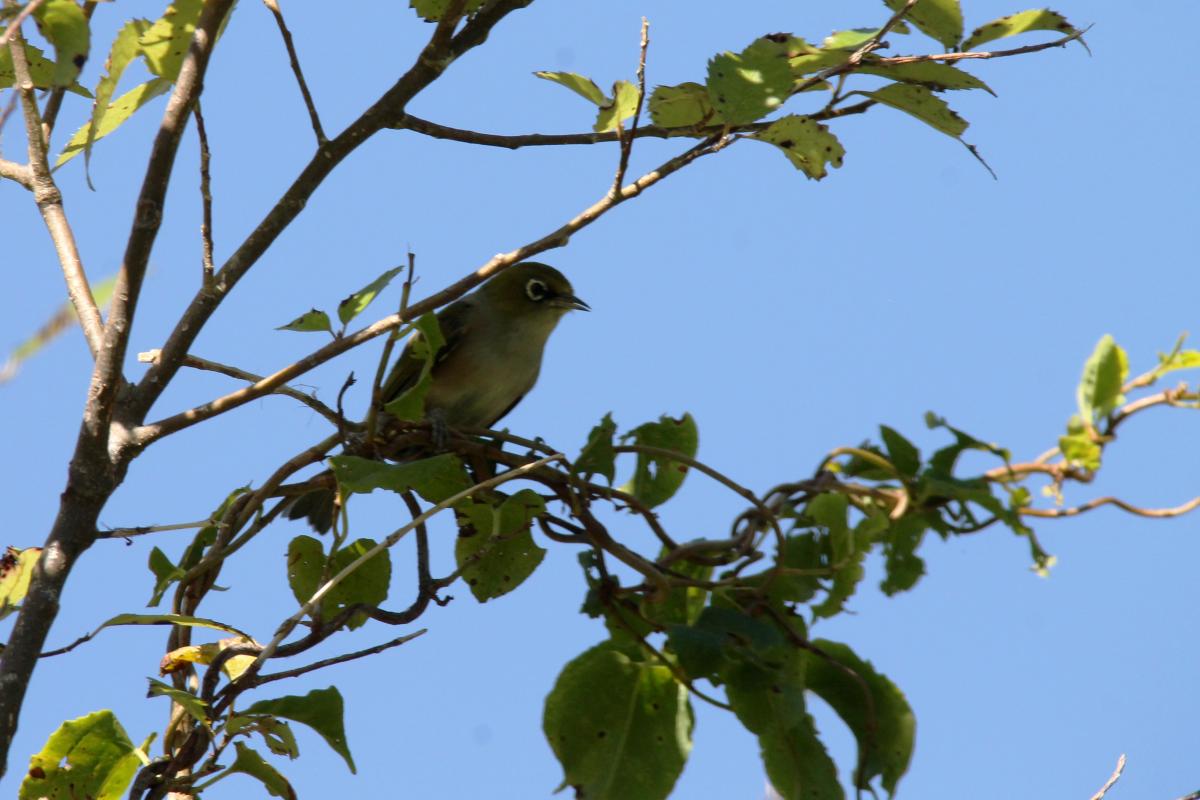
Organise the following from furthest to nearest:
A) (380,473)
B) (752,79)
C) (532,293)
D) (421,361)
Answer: (532,293), (421,361), (752,79), (380,473)

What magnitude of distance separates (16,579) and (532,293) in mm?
3955

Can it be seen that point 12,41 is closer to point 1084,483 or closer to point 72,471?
point 72,471

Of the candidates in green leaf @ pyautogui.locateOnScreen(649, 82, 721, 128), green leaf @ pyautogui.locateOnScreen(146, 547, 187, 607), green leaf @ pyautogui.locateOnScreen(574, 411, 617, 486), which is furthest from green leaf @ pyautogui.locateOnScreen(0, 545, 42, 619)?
green leaf @ pyautogui.locateOnScreen(649, 82, 721, 128)

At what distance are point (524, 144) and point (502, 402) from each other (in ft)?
11.0

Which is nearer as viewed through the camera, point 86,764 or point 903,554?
point 903,554

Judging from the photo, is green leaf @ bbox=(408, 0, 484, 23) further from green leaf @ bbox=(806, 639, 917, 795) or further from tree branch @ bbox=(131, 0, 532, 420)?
green leaf @ bbox=(806, 639, 917, 795)

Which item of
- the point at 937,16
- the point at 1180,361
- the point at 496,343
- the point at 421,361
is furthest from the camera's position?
the point at 496,343

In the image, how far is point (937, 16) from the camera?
3.04 m

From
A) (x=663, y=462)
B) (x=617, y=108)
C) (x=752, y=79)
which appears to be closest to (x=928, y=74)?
(x=752, y=79)

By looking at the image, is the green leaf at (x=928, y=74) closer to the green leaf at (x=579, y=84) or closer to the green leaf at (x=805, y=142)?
the green leaf at (x=805, y=142)

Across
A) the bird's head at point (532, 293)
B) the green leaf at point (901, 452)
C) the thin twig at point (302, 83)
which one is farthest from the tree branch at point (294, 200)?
Answer: the bird's head at point (532, 293)

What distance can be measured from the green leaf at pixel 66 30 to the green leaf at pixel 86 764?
4.45ft

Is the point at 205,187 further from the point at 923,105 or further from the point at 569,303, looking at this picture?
the point at 569,303

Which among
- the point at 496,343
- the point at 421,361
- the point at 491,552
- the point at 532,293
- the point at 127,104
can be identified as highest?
the point at 532,293
